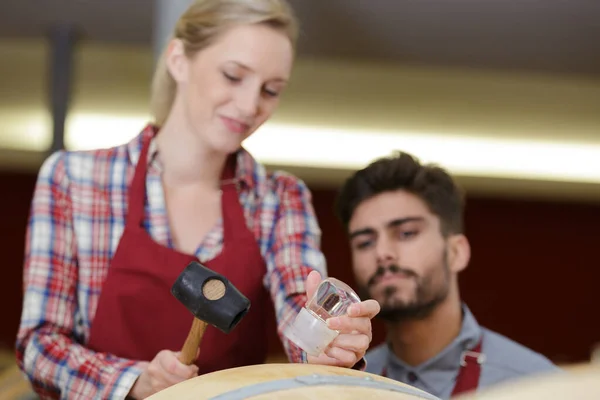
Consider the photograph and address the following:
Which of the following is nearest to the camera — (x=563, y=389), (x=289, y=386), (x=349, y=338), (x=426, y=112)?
(x=563, y=389)

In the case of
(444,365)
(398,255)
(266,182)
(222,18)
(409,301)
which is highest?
(222,18)

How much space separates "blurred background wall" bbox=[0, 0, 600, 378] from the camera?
373 cm

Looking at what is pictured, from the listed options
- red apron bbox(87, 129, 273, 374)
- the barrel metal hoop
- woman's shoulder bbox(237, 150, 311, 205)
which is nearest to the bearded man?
woman's shoulder bbox(237, 150, 311, 205)

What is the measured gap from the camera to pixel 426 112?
492cm

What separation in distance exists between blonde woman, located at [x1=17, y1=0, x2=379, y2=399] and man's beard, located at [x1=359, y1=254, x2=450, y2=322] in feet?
1.87

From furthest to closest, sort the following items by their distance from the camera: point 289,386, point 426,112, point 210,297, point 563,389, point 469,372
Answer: point 426,112 → point 469,372 → point 210,297 → point 289,386 → point 563,389

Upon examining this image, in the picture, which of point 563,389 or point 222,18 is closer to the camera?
point 563,389

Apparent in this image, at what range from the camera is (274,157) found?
5.40m

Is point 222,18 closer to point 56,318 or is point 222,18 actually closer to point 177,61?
point 177,61

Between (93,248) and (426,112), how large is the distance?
11.4ft

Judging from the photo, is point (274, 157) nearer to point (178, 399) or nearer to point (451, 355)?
point (451, 355)

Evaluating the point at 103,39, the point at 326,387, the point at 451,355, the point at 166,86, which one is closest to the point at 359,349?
the point at 326,387

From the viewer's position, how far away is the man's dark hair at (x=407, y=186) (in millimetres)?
2350

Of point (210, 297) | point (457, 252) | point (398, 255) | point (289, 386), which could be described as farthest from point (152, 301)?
point (457, 252)
